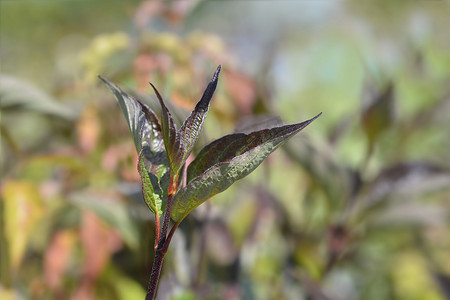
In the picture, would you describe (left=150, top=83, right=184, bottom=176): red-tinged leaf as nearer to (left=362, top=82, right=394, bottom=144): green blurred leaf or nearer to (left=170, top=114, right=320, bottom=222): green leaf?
(left=170, top=114, right=320, bottom=222): green leaf

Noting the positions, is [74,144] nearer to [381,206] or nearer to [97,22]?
[381,206]

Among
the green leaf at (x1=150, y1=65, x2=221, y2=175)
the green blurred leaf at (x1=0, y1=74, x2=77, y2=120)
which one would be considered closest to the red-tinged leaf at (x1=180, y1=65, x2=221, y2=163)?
the green leaf at (x1=150, y1=65, x2=221, y2=175)

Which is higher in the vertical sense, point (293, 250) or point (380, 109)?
point (380, 109)

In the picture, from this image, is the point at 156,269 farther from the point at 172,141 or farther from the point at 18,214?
the point at 18,214

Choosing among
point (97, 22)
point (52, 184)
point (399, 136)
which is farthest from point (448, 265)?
point (97, 22)

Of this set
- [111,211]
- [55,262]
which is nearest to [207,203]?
[111,211]

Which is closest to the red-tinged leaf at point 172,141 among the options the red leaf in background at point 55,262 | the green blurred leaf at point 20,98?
the green blurred leaf at point 20,98
